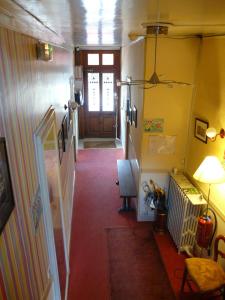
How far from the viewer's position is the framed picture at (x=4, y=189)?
116 cm

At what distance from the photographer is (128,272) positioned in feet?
11.4

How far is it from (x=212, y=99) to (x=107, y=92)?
225 inches

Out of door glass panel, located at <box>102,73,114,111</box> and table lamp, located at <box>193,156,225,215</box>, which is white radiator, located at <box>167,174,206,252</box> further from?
door glass panel, located at <box>102,73,114,111</box>

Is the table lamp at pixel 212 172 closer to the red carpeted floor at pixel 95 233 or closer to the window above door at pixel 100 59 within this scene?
the red carpeted floor at pixel 95 233

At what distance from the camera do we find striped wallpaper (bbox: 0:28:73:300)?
1.25 m

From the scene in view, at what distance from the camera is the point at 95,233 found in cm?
425

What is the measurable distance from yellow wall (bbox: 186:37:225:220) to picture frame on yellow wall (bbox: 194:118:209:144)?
6 cm

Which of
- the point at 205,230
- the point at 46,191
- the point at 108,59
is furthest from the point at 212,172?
the point at 108,59

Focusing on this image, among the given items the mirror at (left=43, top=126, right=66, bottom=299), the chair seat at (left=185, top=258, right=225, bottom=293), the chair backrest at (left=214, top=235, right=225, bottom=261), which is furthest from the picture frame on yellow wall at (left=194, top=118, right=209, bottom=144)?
the mirror at (left=43, top=126, right=66, bottom=299)

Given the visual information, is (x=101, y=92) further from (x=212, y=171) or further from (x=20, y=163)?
(x=20, y=163)

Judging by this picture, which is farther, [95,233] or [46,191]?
[95,233]

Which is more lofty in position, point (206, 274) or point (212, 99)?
point (212, 99)

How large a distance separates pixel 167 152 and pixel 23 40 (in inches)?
117

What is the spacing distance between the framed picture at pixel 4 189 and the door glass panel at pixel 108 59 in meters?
7.64
